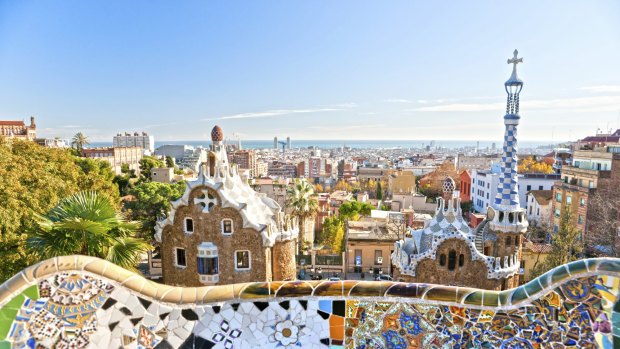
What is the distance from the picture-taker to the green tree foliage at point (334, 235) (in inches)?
1089

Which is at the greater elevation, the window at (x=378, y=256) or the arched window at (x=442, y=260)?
the arched window at (x=442, y=260)

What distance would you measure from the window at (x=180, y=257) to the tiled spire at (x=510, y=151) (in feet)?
34.8

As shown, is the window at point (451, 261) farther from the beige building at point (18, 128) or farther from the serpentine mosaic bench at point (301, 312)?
the beige building at point (18, 128)

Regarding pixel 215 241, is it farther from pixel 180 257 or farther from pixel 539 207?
pixel 539 207

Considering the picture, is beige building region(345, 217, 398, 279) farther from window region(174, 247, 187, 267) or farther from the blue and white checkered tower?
window region(174, 247, 187, 267)

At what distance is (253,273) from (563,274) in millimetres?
10763

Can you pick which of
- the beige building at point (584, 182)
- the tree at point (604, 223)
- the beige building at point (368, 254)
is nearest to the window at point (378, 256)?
the beige building at point (368, 254)

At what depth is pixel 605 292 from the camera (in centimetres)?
387

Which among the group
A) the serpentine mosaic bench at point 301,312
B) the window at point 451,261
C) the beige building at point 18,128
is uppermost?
the beige building at point 18,128

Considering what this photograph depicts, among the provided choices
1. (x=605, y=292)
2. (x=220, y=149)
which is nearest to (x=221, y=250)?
(x=220, y=149)

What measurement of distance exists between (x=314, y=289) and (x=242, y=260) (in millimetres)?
9569

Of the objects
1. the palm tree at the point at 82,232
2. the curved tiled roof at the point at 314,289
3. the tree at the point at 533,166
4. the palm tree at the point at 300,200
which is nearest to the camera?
the curved tiled roof at the point at 314,289

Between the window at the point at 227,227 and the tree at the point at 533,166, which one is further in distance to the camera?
the tree at the point at 533,166

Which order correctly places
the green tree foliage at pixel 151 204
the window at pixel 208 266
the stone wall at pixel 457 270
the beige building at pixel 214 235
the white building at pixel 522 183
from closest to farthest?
the stone wall at pixel 457 270
the beige building at pixel 214 235
the window at pixel 208 266
the green tree foliage at pixel 151 204
the white building at pixel 522 183
